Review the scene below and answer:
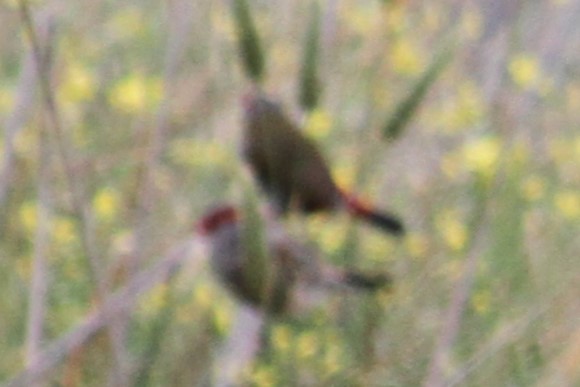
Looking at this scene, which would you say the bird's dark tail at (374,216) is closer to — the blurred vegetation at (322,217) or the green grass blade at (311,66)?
the blurred vegetation at (322,217)

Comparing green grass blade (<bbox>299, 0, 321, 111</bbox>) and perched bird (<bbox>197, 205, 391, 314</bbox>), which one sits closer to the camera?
green grass blade (<bbox>299, 0, 321, 111</bbox>)

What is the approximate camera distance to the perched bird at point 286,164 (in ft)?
3.57

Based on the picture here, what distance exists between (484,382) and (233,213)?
1.10 feet

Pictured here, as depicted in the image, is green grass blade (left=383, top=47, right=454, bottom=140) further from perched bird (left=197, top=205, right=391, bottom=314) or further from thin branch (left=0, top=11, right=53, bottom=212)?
thin branch (left=0, top=11, right=53, bottom=212)

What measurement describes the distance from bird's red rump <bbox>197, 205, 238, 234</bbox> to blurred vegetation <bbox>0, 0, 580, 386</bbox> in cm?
4

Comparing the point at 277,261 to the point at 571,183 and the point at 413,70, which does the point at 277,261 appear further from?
the point at 571,183

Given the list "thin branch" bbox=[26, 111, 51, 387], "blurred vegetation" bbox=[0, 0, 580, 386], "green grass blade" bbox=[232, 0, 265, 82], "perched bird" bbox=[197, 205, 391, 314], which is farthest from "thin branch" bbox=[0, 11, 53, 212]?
"green grass blade" bbox=[232, 0, 265, 82]

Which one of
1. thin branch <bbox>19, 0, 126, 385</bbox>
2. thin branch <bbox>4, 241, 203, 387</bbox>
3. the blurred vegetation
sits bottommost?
the blurred vegetation

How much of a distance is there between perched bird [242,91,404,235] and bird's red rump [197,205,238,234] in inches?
1.9

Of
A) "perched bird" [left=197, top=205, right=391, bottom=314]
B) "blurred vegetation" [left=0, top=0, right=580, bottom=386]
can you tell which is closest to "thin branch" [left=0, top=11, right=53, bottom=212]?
"blurred vegetation" [left=0, top=0, right=580, bottom=386]

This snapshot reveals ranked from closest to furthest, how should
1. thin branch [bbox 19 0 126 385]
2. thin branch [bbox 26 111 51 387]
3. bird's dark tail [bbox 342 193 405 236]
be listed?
thin branch [bbox 19 0 126 385] → thin branch [bbox 26 111 51 387] → bird's dark tail [bbox 342 193 405 236]

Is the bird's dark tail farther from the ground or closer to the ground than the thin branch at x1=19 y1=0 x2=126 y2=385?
closer to the ground

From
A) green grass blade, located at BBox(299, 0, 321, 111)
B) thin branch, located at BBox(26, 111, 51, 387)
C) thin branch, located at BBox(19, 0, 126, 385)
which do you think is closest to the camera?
thin branch, located at BBox(19, 0, 126, 385)

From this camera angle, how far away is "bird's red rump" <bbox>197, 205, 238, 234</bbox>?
3.67 ft
